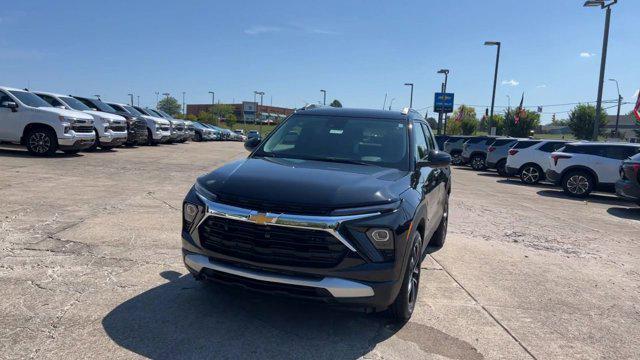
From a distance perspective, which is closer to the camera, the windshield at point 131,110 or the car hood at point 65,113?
the car hood at point 65,113

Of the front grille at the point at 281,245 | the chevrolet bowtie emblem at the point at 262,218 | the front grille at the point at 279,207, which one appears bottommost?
the front grille at the point at 281,245

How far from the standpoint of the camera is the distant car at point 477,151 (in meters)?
24.2

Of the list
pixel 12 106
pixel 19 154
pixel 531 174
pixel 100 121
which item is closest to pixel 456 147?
pixel 531 174

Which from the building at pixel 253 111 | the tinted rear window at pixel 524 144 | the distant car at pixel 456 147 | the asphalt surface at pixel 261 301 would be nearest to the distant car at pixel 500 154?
Result: the tinted rear window at pixel 524 144

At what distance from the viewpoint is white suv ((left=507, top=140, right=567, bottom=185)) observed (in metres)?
18.0

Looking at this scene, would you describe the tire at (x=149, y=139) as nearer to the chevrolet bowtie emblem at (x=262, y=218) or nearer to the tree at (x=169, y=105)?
the chevrolet bowtie emblem at (x=262, y=218)

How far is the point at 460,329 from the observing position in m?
4.06

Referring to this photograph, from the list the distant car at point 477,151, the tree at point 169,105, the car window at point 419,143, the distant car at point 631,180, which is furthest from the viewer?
the tree at point 169,105

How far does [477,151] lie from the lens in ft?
79.7

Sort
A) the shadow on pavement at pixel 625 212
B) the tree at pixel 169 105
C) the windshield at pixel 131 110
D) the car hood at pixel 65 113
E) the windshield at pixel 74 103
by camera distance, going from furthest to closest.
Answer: the tree at pixel 169 105, the windshield at pixel 131 110, the windshield at pixel 74 103, the car hood at pixel 65 113, the shadow on pavement at pixel 625 212

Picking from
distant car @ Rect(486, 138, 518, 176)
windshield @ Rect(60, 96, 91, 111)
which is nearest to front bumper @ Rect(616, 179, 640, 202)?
distant car @ Rect(486, 138, 518, 176)

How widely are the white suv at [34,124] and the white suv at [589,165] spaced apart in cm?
1396

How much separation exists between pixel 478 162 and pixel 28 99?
19.0m

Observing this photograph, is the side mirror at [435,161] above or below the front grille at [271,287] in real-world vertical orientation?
above
